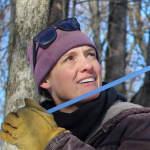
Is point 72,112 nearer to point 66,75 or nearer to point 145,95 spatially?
point 66,75

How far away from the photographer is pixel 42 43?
72.4 inches

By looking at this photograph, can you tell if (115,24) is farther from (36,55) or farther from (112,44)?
(36,55)

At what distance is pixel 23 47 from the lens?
7.47 ft

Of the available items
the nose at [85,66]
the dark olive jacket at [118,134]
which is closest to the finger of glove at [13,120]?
the dark olive jacket at [118,134]

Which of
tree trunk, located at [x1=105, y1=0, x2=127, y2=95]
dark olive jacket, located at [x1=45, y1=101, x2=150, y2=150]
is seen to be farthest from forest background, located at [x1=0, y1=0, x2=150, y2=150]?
dark olive jacket, located at [x1=45, y1=101, x2=150, y2=150]

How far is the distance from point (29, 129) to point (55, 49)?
0.74m

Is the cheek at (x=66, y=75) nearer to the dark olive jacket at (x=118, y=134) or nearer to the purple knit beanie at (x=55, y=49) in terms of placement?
the purple knit beanie at (x=55, y=49)

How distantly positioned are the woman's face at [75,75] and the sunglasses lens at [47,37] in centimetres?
23

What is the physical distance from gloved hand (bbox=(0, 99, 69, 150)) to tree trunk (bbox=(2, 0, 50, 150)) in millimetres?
743

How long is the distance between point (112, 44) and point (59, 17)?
156 centimetres

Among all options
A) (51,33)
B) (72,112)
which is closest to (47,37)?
(51,33)

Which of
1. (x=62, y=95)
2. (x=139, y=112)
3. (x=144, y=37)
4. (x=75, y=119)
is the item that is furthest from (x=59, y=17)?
(x=144, y=37)

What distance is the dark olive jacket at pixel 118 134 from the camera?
112cm

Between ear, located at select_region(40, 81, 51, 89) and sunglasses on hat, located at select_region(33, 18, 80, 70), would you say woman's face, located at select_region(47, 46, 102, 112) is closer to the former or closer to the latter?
ear, located at select_region(40, 81, 51, 89)
